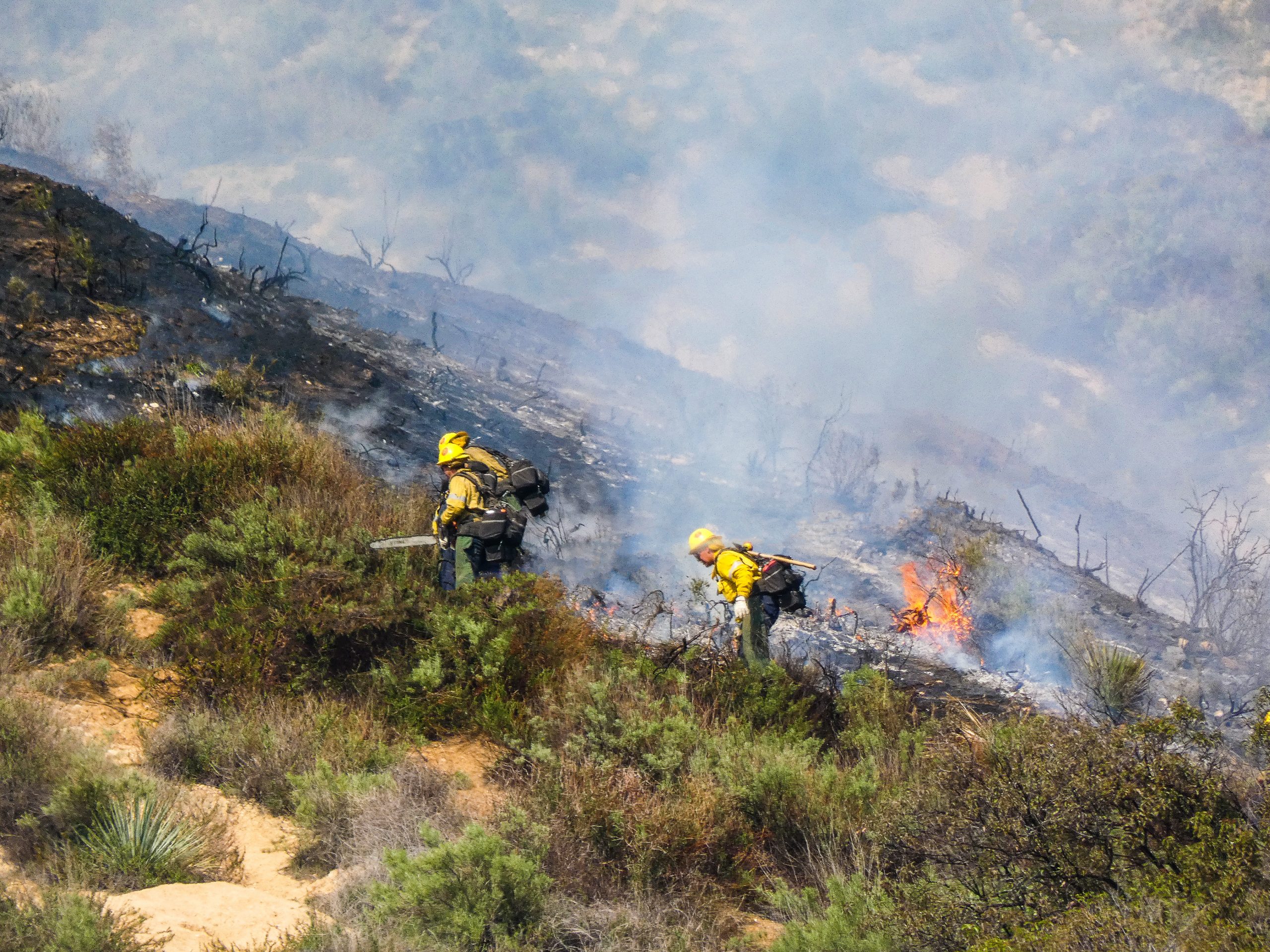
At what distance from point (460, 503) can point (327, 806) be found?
9.49 ft

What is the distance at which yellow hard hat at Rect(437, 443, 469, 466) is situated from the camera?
665cm

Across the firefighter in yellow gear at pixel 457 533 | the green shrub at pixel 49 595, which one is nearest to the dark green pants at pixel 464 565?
the firefighter in yellow gear at pixel 457 533

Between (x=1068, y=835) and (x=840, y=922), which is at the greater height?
(x=1068, y=835)

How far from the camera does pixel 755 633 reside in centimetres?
677

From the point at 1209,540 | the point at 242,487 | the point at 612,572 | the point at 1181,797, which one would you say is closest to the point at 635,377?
the point at 1209,540

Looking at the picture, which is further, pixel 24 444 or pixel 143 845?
pixel 24 444

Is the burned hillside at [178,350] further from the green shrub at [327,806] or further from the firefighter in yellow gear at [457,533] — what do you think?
the green shrub at [327,806]

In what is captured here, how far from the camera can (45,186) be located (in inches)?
499

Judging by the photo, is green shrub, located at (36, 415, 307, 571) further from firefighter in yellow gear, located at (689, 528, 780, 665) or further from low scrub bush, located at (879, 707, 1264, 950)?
low scrub bush, located at (879, 707, 1264, 950)

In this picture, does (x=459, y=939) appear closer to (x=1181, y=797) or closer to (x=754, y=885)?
(x=754, y=885)

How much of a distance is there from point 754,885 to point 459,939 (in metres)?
1.45

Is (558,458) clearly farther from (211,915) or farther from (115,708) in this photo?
(211,915)

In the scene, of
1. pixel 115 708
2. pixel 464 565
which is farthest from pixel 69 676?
pixel 464 565

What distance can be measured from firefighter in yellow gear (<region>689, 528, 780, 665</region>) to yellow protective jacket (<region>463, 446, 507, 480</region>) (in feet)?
5.78
